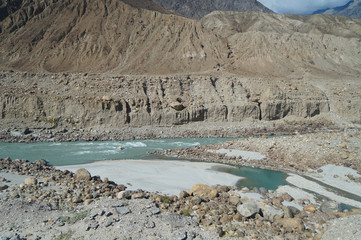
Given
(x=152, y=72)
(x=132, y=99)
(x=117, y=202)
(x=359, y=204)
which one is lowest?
(x=359, y=204)

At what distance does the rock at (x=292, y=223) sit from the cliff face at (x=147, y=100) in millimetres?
19883

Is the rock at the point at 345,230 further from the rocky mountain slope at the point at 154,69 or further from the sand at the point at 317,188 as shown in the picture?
the rocky mountain slope at the point at 154,69

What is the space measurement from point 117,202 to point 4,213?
122 inches

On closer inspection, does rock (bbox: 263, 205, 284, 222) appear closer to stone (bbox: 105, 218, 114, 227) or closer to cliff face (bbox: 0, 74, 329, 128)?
stone (bbox: 105, 218, 114, 227)

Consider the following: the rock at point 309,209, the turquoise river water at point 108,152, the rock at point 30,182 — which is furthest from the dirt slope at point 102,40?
the rock at point 309,209

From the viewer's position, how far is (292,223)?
7.73 m

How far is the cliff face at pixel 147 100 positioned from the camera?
80.8 feet

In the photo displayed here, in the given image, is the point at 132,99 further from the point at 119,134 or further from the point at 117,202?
the point at 117,202

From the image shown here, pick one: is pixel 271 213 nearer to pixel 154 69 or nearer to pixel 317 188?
pixel 317 188

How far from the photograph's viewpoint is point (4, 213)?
23.1 ft

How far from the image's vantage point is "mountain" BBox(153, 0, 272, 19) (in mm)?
106812

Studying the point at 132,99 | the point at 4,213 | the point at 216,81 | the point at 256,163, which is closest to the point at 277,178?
the point at 256,163

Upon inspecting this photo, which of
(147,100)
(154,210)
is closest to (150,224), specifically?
(154,210)

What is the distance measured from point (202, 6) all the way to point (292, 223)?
117 meters
